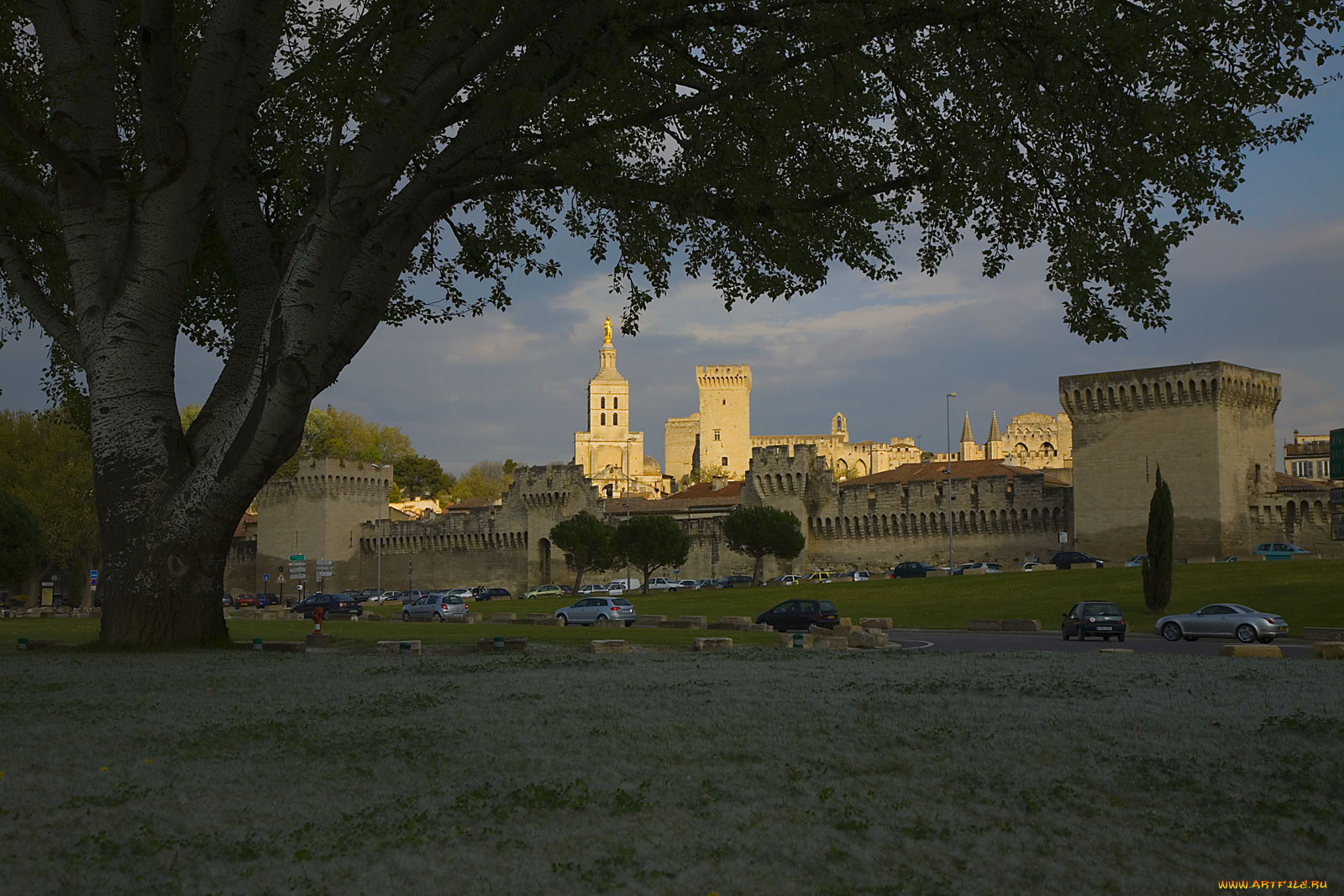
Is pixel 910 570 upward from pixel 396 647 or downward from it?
Answer: upward

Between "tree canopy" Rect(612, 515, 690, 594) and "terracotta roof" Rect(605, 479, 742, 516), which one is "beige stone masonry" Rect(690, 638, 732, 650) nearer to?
"tree canopy" Rect(612, 515, 690, 594)

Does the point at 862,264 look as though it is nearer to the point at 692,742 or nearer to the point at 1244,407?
the point at 692,742

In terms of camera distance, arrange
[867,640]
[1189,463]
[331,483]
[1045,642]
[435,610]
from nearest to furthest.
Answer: [867,640], [1045,642], [435,610], [1189,463], [331,483]

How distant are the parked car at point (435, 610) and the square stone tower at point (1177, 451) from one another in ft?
114

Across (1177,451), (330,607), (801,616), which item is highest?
(1177,451)

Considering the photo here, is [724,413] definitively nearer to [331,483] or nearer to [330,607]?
[331,483]

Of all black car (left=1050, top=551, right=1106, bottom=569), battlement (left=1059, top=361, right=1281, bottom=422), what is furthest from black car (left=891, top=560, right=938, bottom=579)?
battlement (left=1059, top=361, right=1281, bottom=422)

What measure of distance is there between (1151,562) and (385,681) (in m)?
31.8

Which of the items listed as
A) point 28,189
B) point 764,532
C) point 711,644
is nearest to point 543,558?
point 764,532

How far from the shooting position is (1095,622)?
29.0 meters

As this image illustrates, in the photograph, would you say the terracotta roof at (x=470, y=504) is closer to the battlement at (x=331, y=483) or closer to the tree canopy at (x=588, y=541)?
the battlement at (x=331, y=483)

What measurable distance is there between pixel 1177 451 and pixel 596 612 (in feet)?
121

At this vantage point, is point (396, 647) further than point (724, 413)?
No

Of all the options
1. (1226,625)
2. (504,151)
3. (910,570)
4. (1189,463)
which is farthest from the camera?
(910,570)
